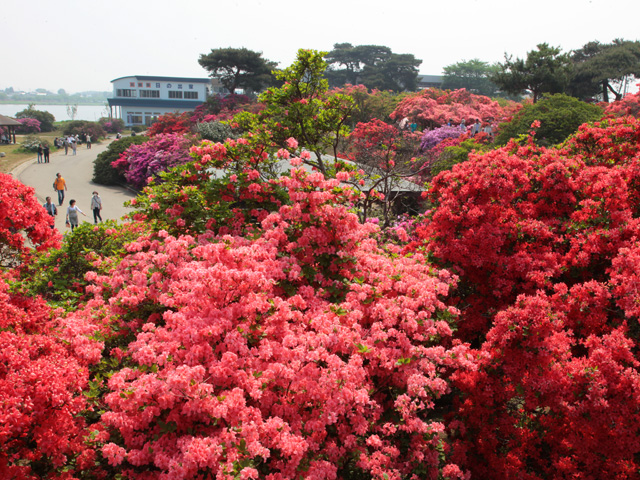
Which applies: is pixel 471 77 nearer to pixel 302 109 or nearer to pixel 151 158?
pixel 151 158

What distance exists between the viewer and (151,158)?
79.8ft

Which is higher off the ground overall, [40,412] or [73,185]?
[73,185]

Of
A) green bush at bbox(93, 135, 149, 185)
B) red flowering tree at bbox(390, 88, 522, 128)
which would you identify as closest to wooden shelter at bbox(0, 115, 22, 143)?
green bush at bbox(93, 135, 149, 185)

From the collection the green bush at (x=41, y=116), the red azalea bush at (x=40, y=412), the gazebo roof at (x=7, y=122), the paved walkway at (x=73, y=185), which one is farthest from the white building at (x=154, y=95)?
the red azalea bush at (x=40, y=412)

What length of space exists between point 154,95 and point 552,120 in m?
60.2

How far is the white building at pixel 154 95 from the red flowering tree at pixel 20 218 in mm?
62782

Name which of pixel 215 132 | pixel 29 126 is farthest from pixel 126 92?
pixel 215 132

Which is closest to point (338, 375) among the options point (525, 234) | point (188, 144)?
point (525, 234)

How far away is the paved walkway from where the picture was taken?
722 inches

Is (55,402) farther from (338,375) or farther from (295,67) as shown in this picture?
(295,67)

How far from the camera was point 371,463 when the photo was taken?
11.3 feet

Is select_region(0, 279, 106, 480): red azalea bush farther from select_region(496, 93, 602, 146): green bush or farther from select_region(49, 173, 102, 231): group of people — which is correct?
select_region(496, 93, 602, 146): green bush

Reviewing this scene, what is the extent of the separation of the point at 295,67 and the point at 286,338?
7.09 m

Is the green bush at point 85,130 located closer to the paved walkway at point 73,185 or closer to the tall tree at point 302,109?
the paved walkway at point 73,185
